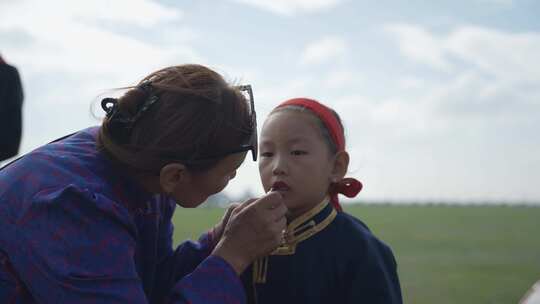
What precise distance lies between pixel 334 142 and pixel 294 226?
0.41 meters

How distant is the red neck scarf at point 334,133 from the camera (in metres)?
2.86

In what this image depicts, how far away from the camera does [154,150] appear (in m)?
2.01

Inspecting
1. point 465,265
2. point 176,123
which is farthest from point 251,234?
point 465,265

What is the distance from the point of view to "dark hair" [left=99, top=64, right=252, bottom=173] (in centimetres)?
201

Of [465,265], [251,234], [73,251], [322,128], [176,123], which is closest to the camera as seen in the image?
[73,251]

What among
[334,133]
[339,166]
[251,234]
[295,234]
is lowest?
[295,234]

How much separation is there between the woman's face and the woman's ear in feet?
0.07

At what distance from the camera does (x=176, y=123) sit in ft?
6.54

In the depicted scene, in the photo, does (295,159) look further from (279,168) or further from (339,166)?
(339,166)

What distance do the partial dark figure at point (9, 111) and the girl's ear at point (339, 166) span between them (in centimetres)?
173

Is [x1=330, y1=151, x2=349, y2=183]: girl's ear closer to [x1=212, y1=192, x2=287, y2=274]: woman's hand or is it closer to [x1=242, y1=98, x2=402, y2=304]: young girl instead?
[x1=242, y1=98, x2=402, y2=304]: young girl

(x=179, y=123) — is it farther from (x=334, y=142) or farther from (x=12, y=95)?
(x=12, y=95)

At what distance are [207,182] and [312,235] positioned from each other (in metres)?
0.74

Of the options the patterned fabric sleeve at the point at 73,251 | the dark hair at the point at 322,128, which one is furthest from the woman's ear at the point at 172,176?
the dark hair at the point at 322,128
